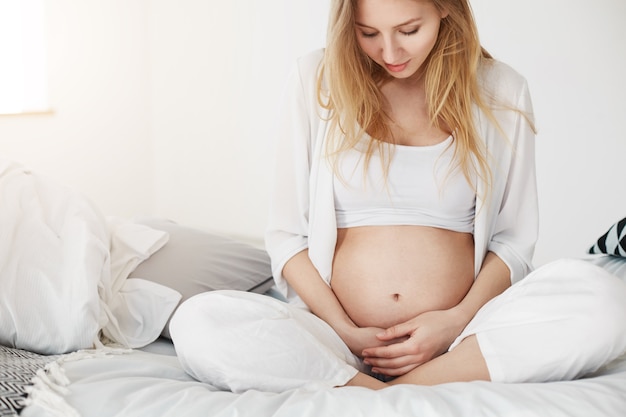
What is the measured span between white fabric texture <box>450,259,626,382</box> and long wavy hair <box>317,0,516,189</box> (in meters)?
0.31

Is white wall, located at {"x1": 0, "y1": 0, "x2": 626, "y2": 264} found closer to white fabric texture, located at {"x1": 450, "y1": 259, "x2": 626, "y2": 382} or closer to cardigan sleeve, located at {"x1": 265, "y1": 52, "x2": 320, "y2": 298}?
cardigan sleeve, located at {"x1": 265, "y1": 52, "x2": 320, "y2": 298}

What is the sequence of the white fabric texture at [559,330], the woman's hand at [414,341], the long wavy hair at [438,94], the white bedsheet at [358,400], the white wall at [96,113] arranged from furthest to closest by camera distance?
the white wall at [96,113] → the long wavy hair at [438,94] → the woman's hand at [414,341] → the white fabric texture at [559,330] → the white bedsheet at [358,400]

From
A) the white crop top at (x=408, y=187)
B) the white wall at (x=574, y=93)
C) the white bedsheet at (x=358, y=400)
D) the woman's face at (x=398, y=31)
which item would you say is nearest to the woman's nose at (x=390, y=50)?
the woman's face at (x=398, y=31)

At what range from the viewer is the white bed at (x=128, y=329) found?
1.23m

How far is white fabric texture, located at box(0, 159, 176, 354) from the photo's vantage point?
1568 mm

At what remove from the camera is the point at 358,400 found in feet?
4.02

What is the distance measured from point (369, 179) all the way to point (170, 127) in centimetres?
200

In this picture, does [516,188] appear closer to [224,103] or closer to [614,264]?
[614,264]

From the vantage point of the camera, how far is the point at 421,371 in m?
1.44

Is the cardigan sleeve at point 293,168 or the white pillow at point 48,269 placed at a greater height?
the cardigan sleeve at point 293,168

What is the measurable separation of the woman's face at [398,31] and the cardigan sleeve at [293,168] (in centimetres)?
15

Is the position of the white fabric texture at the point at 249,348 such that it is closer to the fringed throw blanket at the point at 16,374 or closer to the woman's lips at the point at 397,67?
the fringed throw blanket at the point at 16,374

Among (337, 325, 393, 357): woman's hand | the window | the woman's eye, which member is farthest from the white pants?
the window

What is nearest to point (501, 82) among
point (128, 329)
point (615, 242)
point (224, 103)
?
point (615, 242)
